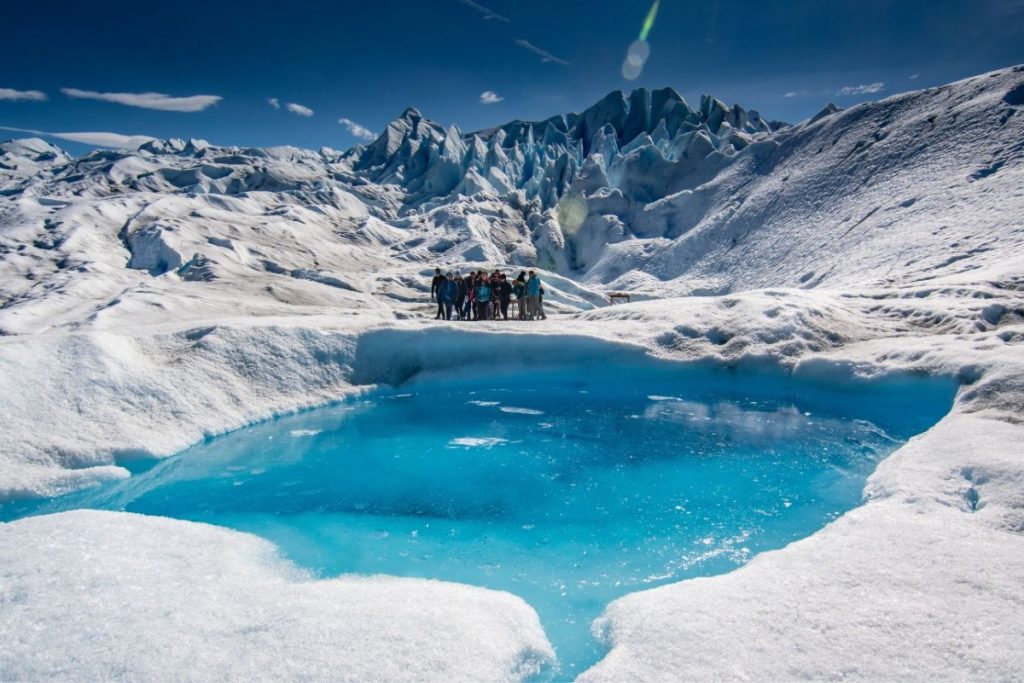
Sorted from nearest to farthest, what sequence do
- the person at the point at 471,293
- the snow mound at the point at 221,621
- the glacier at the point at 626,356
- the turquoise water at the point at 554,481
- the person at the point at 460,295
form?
1. the snow mound at the point at 221,621
2. the glacier at the point at 626,356
3. the turquoise water at the point at 554,481
4. the person at the point at 471,293
5. the person at the point at 460,295

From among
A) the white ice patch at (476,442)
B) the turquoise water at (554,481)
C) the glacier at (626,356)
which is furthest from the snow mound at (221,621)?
the white ice patch at (476,442)

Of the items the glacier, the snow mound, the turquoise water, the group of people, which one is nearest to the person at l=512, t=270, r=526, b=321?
the group of people

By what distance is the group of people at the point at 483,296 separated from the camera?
15.9 metres

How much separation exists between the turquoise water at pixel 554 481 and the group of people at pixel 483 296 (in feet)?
14.3

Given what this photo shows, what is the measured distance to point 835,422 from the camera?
9.59 metres

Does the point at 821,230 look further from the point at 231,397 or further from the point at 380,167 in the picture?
the point at 380,167

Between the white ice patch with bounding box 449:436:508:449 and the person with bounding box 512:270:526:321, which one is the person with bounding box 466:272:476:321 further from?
the white ice patch with bounding box 449:436:508:449

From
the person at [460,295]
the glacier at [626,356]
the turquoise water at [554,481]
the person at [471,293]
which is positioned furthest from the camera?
the person at [460,295]

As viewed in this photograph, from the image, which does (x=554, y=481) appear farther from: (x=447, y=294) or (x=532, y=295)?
(x=532, y=295)

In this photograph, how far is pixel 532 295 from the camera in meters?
16.5

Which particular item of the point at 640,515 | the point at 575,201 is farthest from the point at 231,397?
the point at 575,201

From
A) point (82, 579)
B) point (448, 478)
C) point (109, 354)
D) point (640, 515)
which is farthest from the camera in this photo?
point (109, 354)

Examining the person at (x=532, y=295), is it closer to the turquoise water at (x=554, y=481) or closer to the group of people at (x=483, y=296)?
the group of people at (x=483, y=296)

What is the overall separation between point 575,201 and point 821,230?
22.5 metres
